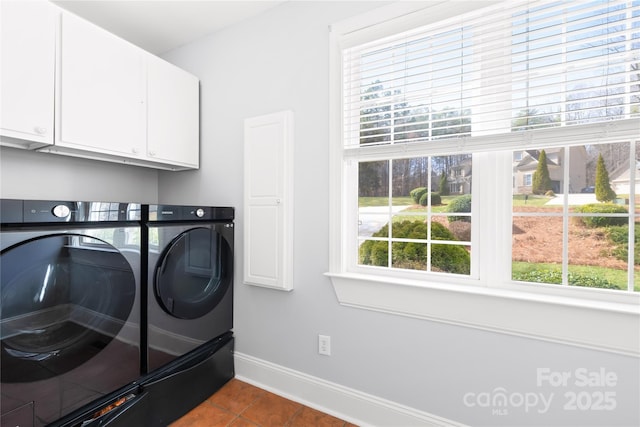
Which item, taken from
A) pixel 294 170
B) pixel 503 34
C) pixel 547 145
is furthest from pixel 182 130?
pixel 547 145

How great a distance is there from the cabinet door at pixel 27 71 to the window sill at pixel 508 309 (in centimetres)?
163

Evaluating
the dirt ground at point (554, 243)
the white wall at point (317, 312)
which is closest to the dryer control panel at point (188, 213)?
the white wall at point (317, 312)

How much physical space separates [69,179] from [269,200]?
135 centimetres

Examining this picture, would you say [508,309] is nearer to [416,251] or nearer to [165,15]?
[416,251]

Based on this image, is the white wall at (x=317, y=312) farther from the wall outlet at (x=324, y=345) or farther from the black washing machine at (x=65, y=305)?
the black washing machine at (x=65, y=305)

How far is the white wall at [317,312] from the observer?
1.24 m

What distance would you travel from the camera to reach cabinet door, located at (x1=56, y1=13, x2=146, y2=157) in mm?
1445

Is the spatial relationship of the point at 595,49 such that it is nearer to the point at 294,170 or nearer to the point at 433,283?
the point at 433,283

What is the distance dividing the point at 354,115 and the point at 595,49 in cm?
103

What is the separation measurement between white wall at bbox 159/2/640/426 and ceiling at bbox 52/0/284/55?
3.1 inches

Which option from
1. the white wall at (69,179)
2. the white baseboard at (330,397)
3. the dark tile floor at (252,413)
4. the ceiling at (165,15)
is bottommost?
the dark tile floor at (252,413)

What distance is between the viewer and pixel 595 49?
116 centimetres

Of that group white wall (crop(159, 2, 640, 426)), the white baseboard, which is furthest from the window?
the white baseboard

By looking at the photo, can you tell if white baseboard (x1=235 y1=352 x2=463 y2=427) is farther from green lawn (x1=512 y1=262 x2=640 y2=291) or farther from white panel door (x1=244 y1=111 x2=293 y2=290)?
green lawn (x1=512 y1=262 x2=640 y2=291)
